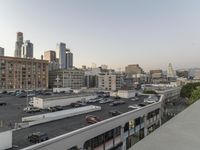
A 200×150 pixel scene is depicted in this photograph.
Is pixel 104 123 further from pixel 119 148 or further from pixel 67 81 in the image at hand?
pixel 67 81

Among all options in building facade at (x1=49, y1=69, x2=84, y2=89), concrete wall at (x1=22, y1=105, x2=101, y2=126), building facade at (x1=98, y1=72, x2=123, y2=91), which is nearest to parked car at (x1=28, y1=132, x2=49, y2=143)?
concrete wall at (x1=22, y1=105, x2=101, y2=126)

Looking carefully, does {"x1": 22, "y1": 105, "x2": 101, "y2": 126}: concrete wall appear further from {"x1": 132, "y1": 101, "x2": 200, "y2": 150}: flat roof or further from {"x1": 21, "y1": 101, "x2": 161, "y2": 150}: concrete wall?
{"x1": 132, "y1": 101, "x2": 200, "y2": 150}: flat roof

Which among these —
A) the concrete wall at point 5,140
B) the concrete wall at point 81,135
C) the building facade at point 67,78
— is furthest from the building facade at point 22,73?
the concrete wall at point 5,140

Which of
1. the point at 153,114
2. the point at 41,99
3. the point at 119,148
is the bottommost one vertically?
the point at 119,148

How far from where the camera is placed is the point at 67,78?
9425cm

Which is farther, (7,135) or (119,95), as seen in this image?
(119,95)

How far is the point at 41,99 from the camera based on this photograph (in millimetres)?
24641

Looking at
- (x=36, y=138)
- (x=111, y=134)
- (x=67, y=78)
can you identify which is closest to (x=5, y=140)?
(x=36, y=138)

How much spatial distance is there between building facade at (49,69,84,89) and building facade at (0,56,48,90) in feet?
24.2

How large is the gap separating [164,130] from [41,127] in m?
13.5

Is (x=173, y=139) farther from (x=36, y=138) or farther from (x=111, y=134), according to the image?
(x=111, y=134)

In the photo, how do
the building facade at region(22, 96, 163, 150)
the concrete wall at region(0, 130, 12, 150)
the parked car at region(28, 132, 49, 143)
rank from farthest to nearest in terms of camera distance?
the parked car at region(28, 132, 49, 143) < the building facade at region(22, 96, 163, 150) < the concrete wall at region(0, 130, 12, 150)

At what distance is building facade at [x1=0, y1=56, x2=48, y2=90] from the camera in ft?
248

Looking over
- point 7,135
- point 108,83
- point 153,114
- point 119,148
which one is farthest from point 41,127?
point 108,83
